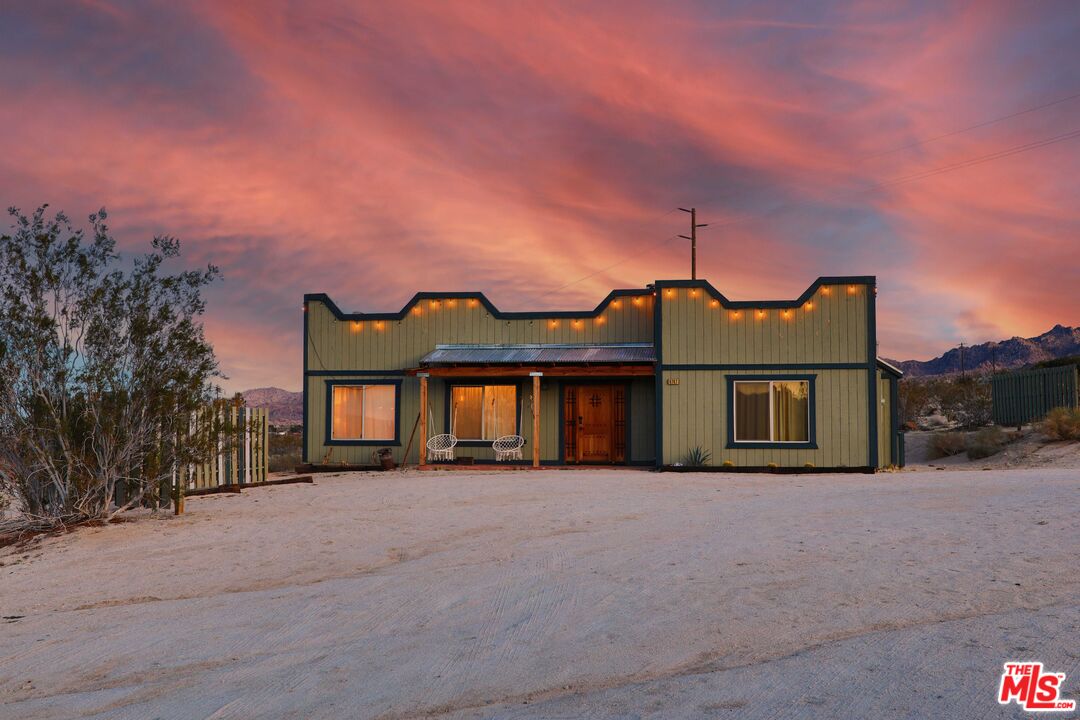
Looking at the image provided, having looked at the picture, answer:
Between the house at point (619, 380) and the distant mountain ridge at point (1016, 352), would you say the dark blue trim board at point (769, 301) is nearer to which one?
the house at point (619, 380)

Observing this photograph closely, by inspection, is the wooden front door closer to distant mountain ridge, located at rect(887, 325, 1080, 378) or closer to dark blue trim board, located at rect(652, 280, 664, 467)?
dark blue trim board, located at rect(652, 280, 664, 467)

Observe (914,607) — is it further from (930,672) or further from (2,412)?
(2,412)

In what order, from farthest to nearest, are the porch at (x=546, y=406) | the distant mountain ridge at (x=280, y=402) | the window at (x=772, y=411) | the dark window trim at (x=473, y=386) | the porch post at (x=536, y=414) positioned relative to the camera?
the distant mountain ridge at (x=280, y=402) < the dark window trim at (x=473, y=386) < the porch at (x=546, y=406) < the porch post at (x=536, y=414) < the window at (x=772, y=411)

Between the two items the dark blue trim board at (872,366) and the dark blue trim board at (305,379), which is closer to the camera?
the dark blue trim board at (872,366)

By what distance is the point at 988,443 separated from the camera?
963 inches

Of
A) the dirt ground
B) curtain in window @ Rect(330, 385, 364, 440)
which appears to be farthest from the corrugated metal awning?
the dirt ground

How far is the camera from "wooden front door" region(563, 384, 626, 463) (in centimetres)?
2102

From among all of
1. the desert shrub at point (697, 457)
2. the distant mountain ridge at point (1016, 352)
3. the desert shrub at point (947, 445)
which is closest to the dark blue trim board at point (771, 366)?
the desert shrub at point (697, 457)

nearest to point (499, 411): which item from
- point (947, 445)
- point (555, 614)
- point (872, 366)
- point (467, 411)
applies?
point (467, 411)

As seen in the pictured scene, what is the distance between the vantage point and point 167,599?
673 cm

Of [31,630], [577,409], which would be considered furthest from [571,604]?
[577,409]

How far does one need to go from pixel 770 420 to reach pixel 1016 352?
9834 cm

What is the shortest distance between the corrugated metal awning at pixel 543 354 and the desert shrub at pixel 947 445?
38.5ft

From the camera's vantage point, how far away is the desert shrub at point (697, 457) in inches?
765
